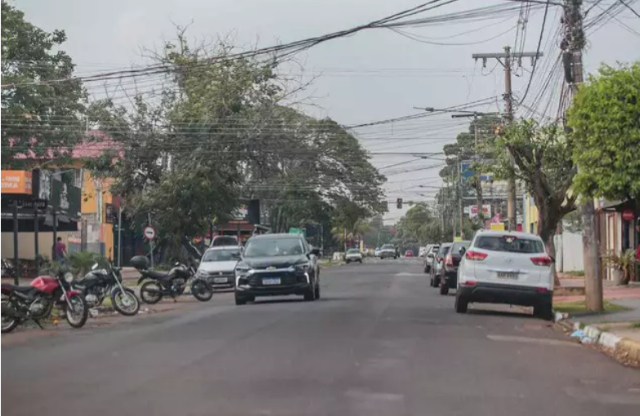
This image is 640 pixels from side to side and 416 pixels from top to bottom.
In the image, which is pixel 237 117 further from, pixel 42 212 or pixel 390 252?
pixel 390 252

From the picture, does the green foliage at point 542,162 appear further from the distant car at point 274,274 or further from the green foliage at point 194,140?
the green foliage at point 194,140

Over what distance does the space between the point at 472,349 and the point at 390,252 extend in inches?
4026

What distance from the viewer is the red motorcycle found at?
1766 centimetres

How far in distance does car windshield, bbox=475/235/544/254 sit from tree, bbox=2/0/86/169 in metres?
28.5

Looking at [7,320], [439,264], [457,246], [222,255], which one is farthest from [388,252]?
[7,320]

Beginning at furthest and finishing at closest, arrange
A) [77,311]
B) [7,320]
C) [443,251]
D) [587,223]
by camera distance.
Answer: [443,251], [587,223], [77,311], [7,320]

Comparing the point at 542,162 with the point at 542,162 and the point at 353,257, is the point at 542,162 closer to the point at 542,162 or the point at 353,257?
the point at 542,162

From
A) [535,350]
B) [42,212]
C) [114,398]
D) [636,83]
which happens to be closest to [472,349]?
[535,350]

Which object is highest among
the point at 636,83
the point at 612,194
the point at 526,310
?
the point at 636,83

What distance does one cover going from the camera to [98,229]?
2333 inches

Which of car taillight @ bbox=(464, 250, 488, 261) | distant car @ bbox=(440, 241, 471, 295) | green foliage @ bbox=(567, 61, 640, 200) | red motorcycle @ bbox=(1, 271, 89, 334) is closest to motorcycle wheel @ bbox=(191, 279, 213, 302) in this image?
distant car @ bbox=(440, 241, 471, 295)

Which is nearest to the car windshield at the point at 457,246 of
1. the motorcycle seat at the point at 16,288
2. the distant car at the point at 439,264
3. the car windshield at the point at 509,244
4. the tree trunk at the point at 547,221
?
the distant car at the point at 439,264

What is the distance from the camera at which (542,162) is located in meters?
27.9

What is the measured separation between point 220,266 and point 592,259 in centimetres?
1428
